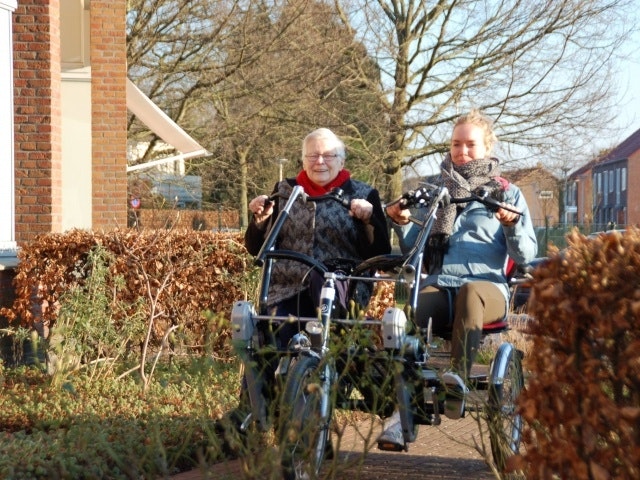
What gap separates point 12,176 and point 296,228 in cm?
544

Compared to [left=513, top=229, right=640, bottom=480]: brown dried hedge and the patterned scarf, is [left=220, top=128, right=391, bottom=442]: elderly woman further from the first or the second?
[left=513, top=229, right=640, bottom=480]: brown dried hedge

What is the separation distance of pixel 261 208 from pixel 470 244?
1.11 meters

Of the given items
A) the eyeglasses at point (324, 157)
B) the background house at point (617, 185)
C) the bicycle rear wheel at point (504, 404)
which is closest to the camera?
the bicycle rear wheel at point (504, 404)

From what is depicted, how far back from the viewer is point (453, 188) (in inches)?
230

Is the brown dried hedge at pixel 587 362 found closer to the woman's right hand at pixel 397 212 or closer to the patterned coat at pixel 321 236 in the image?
the woman's right hand at pixel 397 212

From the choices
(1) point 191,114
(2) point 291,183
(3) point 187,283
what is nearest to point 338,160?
(2) point 291,183

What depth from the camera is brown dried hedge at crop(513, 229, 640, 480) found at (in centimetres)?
346

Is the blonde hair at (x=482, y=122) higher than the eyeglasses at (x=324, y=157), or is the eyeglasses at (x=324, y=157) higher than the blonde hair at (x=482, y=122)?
the blonde hair at (x=482, y=122)

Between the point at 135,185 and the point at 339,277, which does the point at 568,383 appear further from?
the point at 135,185

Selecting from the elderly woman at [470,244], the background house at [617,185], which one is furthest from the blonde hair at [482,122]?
the background house at [617,185]

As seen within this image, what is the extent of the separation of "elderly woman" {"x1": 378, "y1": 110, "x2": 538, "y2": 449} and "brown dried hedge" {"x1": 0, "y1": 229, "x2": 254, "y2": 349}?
139 inches

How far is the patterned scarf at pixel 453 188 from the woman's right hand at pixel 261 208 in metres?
0.86

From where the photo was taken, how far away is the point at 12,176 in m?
10.6

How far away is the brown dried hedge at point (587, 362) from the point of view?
11.3 ft
